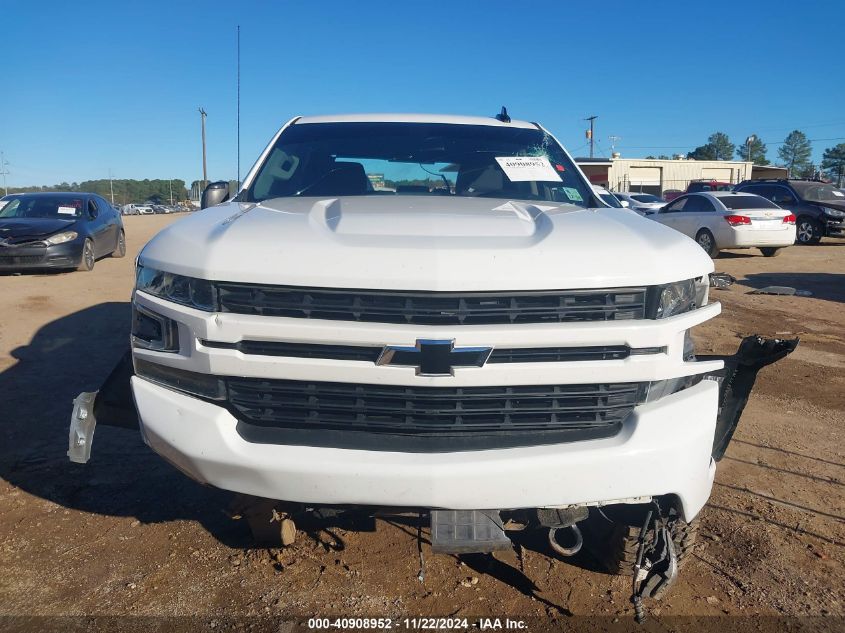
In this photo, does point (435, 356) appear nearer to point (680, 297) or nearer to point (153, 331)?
point (680, 297)

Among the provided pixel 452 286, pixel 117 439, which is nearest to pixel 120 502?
pixel 117 439

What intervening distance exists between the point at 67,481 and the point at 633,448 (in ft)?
10.5

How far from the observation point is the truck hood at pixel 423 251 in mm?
2242

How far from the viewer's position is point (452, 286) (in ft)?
7.26

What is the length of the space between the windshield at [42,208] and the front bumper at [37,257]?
122cm

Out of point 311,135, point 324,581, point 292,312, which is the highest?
point 311,135

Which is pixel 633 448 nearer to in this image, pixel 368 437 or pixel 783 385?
pixel 368 437

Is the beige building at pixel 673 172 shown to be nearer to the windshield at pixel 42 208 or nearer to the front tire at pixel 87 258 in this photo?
the windshield at pixel 42 208

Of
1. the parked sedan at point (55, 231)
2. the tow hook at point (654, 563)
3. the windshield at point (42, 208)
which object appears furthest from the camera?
the windshield at point (42, 208)

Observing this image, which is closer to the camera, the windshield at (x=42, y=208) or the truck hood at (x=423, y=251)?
the truck hood at (x=423, y=251)

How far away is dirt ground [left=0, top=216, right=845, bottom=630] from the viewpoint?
9.23ft

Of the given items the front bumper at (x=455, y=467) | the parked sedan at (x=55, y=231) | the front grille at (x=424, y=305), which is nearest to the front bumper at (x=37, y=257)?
the parked sedan at (x=55, y=231)

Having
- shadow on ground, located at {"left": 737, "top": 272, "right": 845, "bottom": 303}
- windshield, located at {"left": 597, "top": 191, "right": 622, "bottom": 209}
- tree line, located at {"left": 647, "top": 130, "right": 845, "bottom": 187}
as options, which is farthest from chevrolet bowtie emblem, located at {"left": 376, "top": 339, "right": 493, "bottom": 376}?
tree line, located at {"left": 647, "top": 130, "right": 845, "bottom": 187}

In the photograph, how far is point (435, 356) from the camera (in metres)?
2.22
